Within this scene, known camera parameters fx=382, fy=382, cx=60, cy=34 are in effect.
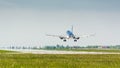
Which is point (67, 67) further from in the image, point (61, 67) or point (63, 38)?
point (63, 38)

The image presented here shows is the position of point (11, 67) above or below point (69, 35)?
below

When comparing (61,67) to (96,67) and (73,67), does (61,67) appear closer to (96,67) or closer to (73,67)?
(73,67)

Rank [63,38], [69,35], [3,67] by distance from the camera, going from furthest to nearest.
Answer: [69,35], [63,38], [3,67]

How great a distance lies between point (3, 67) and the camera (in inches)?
1475

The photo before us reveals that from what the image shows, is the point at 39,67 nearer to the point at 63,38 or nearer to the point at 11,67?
the point at 11,67

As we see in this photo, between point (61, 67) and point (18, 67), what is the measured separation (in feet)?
14.2

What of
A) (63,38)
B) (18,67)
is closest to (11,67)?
(18,67)

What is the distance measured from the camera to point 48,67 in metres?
38.2

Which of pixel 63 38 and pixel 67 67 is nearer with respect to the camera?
pixel 67 67

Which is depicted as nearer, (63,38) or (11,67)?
(11,67)

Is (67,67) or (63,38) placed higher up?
(63,38)

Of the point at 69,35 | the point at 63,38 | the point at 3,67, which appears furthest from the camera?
the point at 69,35

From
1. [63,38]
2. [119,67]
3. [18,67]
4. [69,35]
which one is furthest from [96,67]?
[69,35]

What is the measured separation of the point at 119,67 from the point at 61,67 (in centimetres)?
602
